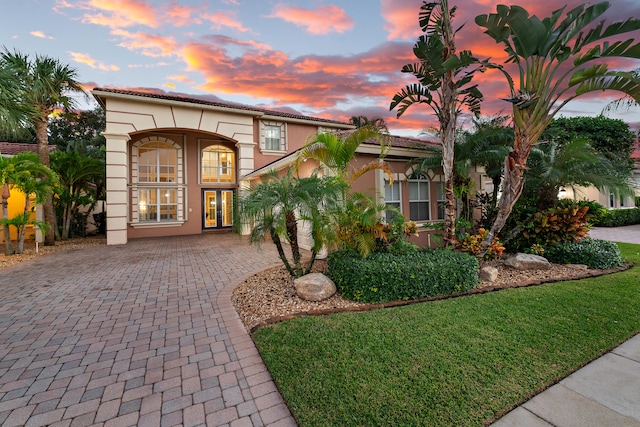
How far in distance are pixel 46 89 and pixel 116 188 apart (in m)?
4.40

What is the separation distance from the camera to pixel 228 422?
2273 mm

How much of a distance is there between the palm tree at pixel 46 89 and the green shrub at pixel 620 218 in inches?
1135

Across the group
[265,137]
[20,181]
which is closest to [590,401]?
[20,181]

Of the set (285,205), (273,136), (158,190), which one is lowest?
(285,205)

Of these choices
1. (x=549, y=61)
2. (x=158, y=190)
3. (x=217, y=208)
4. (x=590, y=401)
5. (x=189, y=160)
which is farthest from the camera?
(x=217, y=208)

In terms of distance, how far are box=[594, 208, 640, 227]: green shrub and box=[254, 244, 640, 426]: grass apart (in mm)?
17090

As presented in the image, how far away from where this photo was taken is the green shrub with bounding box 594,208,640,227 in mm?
16781

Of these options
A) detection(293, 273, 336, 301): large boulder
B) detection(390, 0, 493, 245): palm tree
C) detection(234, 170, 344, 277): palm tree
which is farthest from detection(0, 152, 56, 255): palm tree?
detection(390, 0, 493, 245): palm tree

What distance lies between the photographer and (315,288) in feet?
16.4

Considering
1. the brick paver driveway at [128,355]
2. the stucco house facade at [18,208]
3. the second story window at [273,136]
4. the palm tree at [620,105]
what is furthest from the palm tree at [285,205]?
the stucco house facade at [18,208]

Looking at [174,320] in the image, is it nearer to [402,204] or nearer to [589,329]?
[589,329]

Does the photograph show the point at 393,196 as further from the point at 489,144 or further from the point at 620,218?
the point at 620,218

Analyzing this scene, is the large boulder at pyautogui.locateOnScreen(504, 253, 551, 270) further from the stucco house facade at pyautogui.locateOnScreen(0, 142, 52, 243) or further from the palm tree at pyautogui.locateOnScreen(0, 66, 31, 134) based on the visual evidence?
the stucco house facade at pyautogui.locateOnScreen(0, 142, 52, 243)

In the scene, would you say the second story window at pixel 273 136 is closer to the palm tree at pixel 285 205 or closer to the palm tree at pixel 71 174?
the palm tree at pixel 71 174
